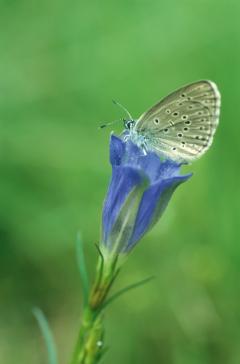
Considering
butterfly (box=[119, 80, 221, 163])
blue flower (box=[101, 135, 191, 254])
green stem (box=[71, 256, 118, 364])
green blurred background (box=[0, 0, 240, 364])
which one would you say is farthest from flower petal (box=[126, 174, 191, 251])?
green blurred background (box=[0, 0, 240, 364])

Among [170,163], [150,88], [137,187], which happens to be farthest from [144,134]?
[150,88]

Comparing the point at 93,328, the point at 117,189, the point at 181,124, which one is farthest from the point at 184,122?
the point at 93,328

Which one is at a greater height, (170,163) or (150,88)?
(150,88)

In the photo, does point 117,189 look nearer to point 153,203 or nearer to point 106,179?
point 153,203

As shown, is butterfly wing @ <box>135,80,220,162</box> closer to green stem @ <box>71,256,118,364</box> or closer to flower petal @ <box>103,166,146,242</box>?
flower petal @ <box>103,166,146,242</box>

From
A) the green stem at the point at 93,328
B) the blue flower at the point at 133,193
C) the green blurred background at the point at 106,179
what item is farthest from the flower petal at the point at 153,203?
the green blurred background at the point at 106,179

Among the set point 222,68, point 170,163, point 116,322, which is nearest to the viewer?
point 170,163

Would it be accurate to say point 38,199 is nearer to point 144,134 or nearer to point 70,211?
point 70,211

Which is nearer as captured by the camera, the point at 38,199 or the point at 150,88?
the point at 38,199
